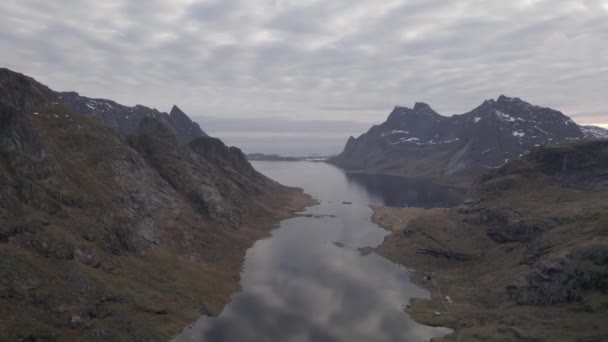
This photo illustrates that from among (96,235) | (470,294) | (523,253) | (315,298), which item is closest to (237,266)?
(315,298)

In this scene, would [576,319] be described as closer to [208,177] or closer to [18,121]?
[18,121]

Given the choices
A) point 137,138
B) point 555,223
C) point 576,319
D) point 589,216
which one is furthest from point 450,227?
point 137,138

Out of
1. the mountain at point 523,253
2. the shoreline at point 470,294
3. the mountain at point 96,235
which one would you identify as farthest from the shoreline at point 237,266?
the mountain at point 523,253

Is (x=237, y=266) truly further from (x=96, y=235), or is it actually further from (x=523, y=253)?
(x=523, y=253)

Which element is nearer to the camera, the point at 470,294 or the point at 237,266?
the point at 470,294

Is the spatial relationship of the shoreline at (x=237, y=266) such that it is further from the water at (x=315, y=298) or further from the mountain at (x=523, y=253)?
the mountain at (x=523, y=253)

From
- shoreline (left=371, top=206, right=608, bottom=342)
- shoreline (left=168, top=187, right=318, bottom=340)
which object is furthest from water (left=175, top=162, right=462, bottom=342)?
shoreline (left=371, top=206, right=608, bottom=342)
